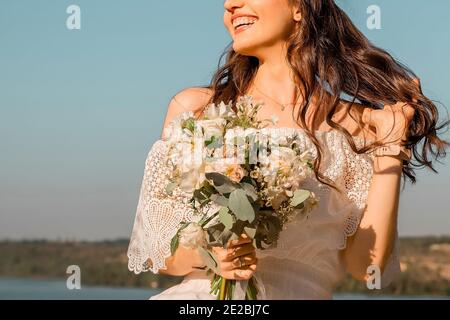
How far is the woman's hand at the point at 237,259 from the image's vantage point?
12.2 ft

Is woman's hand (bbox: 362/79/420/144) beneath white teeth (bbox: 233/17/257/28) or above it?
beneath

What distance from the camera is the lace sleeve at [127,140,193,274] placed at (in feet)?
14.2

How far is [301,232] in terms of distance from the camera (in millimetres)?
4309

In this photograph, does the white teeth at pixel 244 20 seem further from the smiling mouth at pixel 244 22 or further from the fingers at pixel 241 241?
the fingers at pixel 241 241

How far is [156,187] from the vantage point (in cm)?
443

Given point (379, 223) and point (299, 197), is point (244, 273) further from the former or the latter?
point (379, 223)

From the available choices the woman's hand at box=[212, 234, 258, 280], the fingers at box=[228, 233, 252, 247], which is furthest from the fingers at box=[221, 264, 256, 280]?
the fingers at box=[228, 233, 252, 247]

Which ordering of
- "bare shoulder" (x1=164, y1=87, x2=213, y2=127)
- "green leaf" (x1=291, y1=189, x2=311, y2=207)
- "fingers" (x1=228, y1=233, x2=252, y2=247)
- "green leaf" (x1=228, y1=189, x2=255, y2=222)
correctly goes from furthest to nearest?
"bare shoulder" (x1=164, y1=87, x2=213, y2=127) → "fingers" (x1=228, y1=233, x2=252, y2=247) → "green leaf" (x1=291, y1=189, x2=311, y2=207) → "green leaf" (x1=228, y1=189, x2=255, y2=222)

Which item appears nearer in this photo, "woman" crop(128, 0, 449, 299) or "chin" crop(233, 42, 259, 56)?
"woman" crop(128, 0, 449, 299)

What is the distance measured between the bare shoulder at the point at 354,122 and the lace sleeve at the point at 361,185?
4.3 inches

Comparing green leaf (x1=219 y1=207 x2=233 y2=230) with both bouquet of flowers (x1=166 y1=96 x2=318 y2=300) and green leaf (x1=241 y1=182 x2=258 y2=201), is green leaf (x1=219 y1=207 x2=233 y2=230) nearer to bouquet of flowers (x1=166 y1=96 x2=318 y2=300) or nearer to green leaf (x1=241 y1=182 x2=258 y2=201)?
bouquet of flowers (x1=166 y1=96 x2=318 y2=300)

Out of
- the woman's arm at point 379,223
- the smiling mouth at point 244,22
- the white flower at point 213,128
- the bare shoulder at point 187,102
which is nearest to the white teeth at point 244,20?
the smiling mouth at point 244,22

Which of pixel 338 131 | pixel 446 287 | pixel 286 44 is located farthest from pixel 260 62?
pixel 446 287

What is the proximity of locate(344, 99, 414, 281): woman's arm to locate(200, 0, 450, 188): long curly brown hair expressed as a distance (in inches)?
3.9
